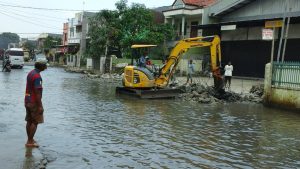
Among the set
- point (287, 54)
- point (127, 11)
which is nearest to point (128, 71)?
point (287, 54)

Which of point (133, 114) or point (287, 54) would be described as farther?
point (287, 54)

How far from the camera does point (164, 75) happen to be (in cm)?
2012

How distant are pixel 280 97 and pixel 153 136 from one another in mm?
8984

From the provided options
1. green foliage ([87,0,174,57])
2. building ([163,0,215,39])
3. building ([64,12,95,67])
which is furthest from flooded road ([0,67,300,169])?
building ([64,12,95,67])

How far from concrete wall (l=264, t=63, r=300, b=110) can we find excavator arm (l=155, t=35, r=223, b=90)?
86.0 inches

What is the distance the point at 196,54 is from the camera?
133 ft

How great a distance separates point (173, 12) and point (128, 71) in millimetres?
25006

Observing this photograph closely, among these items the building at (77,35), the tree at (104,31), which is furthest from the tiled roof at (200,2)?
the building at (77,35)

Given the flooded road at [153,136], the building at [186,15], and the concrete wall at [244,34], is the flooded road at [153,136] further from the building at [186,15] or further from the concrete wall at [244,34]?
the building at [186,15]

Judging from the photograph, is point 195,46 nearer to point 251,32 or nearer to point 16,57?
point 251,32

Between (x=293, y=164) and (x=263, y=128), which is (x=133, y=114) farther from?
(x=293, y=164)

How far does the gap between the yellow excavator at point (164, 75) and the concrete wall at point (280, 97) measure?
2.18 metres

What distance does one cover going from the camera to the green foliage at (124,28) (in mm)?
44531

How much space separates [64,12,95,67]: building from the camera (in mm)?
70375
